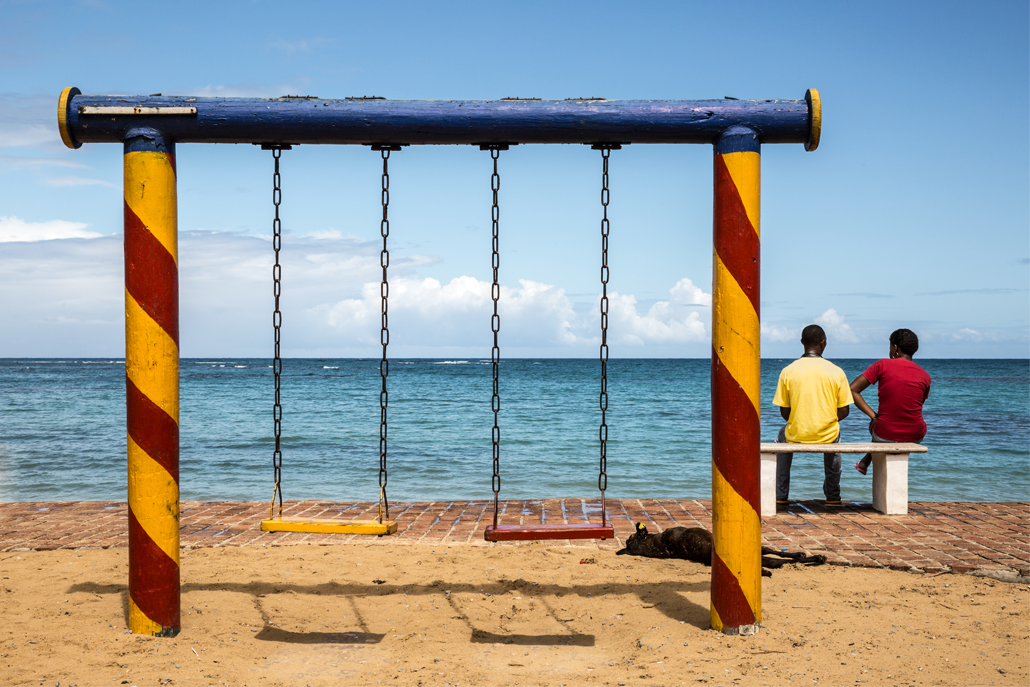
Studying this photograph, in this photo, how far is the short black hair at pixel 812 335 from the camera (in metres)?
7.30

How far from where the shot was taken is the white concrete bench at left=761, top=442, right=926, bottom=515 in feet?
23.1

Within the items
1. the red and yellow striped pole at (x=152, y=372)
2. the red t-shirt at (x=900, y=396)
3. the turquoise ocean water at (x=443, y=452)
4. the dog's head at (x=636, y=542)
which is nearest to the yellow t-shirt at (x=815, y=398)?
the red t-shirt at (x=900, y=396)

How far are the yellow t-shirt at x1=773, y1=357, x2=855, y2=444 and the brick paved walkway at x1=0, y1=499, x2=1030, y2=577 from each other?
777mm

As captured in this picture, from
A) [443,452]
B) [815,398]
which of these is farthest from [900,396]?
[443,452]

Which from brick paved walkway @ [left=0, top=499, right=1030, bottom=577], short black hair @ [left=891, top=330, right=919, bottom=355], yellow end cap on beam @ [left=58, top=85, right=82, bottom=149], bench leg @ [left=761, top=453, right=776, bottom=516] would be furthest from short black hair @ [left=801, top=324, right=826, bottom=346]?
yellow end cap on beam @ [left=58, top=85, right=82, bottom=149]

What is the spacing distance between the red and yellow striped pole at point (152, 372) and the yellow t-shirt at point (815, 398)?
210 inches

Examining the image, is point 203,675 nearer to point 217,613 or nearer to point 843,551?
point 217,613

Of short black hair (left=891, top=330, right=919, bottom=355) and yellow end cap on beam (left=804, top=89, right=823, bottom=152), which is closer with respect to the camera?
yellow end cap on beam (left=804, top=89, right=823, bottom=152)

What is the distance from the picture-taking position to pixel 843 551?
18.8ft

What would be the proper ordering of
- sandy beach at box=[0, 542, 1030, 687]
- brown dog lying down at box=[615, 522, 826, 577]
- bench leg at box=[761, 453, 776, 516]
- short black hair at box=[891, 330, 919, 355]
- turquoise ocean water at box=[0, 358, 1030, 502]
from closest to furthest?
sandy beach at box=[0, 542, 1030, 687] → brown dog lying down at box=[615, 522, 826, 577] → bench leg at box=[761, 453, 776, 516] → short black hair at box=[891, 330, 919, 355] → turquoise ocean water at box=[0, 358, 1030, 502]

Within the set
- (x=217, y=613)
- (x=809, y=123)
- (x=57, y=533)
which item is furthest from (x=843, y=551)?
(x=57, y=533)

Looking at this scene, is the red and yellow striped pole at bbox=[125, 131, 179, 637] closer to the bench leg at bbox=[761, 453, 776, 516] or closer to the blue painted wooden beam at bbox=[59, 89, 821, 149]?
the blue painted wooden beam at bbox=[59, 89, 821, 149]

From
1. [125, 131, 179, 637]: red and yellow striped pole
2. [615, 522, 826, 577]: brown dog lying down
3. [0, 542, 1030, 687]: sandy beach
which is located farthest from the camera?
[615, 522, 826, 577]: brown dog lying down

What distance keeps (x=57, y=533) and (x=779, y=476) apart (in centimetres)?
649
